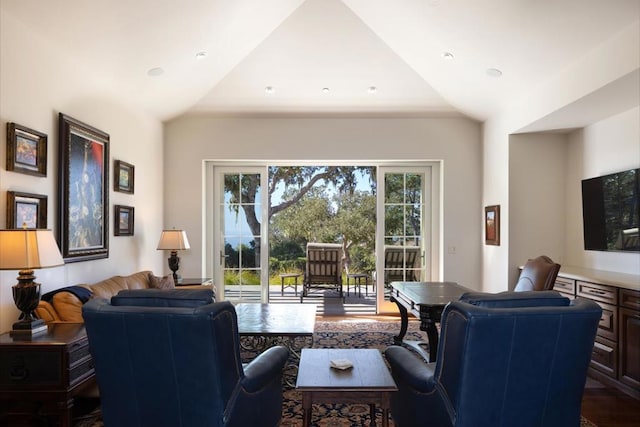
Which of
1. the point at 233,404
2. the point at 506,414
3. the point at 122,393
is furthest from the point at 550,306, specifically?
the point at 122,393

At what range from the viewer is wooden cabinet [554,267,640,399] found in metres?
3.51

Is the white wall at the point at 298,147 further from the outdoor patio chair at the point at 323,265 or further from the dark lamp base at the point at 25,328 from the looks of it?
the dark lamp base at the point at 25,328

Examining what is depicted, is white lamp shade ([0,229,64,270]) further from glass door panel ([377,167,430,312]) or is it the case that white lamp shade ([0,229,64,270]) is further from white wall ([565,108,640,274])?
white wall ([565,108,640,274])

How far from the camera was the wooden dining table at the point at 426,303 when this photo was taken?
11.6 ft

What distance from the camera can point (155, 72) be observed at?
470 cm

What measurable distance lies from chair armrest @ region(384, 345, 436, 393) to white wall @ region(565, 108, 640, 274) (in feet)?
9.51

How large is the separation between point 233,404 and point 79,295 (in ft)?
6.13

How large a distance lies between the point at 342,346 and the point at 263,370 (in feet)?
8.79

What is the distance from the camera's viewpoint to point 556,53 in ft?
12.9

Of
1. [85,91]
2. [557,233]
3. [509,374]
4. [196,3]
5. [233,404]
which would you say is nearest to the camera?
[509,374]

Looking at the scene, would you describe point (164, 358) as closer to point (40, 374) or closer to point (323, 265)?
point (40, 374)

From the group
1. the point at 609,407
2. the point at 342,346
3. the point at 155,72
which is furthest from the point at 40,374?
the point at 609,407

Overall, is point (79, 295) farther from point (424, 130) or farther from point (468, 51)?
point (424, 130)

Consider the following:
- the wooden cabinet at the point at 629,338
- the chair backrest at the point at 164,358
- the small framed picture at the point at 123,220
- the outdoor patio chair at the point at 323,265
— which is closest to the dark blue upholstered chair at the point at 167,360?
the chair backrest at the point at 164,358
